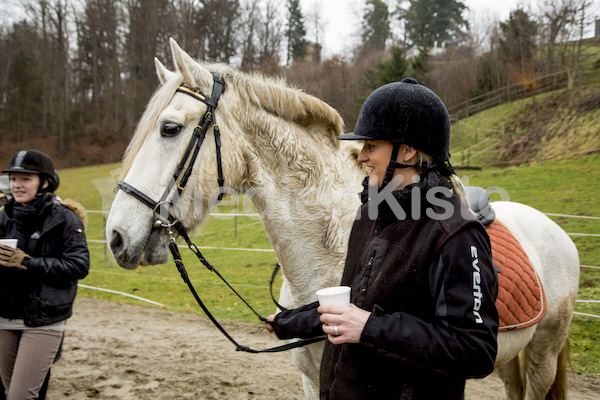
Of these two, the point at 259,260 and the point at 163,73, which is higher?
the point at 163,73

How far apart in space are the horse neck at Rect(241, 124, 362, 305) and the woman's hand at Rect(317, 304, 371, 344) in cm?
84

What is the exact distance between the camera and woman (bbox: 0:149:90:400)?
2.76m

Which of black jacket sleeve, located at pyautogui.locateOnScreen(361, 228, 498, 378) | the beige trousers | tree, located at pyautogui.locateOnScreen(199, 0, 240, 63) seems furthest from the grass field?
tree, located at pyautogui.locateOnScreen(199, 0, 240, 63)

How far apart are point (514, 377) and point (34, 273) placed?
12.3 feet

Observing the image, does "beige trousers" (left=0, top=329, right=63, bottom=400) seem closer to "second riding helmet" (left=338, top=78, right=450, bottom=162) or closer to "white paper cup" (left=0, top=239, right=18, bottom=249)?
"white paper cup" (left=0, top=239, right=18, bottom=249)

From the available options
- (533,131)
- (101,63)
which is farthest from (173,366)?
(101,63)

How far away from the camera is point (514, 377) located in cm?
317

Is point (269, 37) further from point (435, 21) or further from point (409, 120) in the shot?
point (409, 120)

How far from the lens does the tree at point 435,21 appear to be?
26531mm

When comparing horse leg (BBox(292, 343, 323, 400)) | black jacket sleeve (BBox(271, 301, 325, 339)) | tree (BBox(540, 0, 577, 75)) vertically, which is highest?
tree (BBox(540, 0, 577, 75))

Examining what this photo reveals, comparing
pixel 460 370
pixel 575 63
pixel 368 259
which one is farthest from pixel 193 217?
pixel 575 63

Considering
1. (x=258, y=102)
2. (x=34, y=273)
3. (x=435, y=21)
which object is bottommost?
(x=34, y=273)

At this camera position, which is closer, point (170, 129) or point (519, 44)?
point (170, 129)

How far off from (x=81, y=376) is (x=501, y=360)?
4324 millimetres
